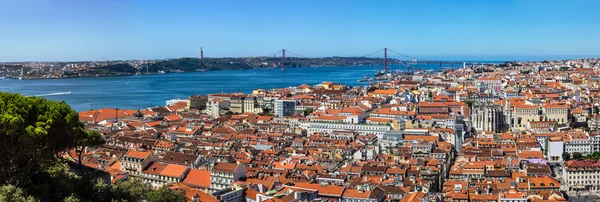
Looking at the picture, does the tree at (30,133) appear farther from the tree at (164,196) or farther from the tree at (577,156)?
the tree at (577,156)

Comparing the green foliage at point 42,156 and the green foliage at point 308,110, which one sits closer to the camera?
the green foliage at point 42,156

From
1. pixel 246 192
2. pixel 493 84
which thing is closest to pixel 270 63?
pixel 493 84

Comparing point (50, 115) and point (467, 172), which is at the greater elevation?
point (50, 115)

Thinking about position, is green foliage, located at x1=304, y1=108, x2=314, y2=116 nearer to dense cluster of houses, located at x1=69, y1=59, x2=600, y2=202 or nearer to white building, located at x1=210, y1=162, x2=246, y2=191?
dense cluster of houses, located at x1=69, y1=59, x2=600, y2=202

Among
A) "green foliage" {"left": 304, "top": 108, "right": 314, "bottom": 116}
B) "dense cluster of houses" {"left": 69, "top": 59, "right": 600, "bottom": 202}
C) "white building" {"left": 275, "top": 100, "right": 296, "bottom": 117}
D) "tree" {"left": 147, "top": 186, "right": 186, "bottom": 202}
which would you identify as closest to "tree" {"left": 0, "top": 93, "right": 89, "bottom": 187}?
"tree" {"left": 147, "top": 186, "right": 186, "bottom": 202}

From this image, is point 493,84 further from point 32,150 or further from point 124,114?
point 32,150

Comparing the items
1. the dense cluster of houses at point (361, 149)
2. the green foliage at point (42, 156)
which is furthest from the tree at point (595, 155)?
the green foliage at point (42, 156)

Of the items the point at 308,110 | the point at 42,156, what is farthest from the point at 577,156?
the point at 42,156

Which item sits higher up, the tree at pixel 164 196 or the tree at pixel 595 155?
the tree at pixel 164 196
